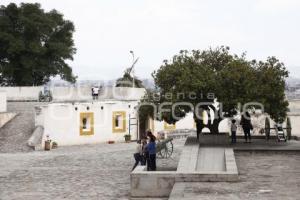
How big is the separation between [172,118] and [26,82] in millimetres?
32291

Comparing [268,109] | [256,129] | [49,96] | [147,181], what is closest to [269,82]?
[268,109]

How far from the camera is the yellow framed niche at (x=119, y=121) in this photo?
41.1 meters

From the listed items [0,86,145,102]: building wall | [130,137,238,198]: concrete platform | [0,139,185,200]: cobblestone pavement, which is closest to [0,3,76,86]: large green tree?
[0,86,145,102]: building wall

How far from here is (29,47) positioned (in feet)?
181

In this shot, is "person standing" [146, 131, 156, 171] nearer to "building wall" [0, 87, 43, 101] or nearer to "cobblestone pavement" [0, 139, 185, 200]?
"cobblestone pavement" [0, 139, 185, 200]

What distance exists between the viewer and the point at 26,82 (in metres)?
56.5

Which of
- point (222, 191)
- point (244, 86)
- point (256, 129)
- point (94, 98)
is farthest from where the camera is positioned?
point (256, 129)

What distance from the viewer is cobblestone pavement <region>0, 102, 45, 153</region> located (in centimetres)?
3419

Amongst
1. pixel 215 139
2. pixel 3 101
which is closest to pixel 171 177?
pixel 215 139

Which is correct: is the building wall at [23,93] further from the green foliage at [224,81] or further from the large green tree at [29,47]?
the green foliage at [224,81]

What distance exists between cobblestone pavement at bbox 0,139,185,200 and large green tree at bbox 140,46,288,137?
103 inches

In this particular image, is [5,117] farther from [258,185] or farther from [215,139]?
[258,185]

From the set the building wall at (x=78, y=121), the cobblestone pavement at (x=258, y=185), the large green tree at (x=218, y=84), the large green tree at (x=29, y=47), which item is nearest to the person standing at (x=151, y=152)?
the cobblestone pavement at (x=258, y=185)

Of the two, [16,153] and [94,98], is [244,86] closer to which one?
[16,153]
